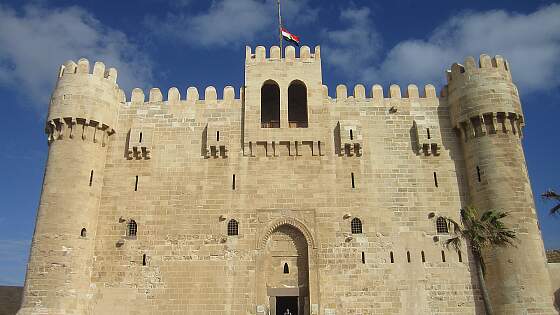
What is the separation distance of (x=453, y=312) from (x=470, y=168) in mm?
6127

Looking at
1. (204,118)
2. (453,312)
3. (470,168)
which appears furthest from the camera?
(204,118)

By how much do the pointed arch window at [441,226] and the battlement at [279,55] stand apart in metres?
9.24

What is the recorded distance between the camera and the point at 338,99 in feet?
73.8

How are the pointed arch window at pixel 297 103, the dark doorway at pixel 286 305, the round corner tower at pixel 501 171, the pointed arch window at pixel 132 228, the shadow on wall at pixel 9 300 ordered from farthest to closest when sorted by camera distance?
the shadow on wall at pixel 9 300, the pointed arch window at pixel 297 103, the pointed arch window at pixel 132 228, the dark doorway at pixel 286 305, the round corner tower at pixel 501 171

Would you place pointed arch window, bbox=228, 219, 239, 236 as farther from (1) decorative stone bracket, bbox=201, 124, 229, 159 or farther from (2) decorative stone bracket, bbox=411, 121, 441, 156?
(2) decorative stone bracket, bbox=411, 121, 441, 156

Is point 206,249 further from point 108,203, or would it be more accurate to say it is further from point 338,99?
point 338,99

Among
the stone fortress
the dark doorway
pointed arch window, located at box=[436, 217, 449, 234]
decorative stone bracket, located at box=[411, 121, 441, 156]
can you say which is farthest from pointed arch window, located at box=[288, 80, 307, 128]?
the dark doorway

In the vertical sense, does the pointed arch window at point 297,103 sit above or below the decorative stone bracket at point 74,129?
above

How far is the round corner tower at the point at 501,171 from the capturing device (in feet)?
60.1

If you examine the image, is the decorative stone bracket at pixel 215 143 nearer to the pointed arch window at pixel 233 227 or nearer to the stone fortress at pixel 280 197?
the stone fortress at pixel 280 197

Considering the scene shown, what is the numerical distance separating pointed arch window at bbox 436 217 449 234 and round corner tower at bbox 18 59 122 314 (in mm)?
14599

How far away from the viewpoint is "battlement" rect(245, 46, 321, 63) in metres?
23.0

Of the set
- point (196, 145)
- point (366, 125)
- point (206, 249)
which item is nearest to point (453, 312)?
point (366, 125)

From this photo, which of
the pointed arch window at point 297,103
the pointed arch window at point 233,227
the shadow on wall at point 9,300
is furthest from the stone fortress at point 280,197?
the shadow on wall at point 9,300
